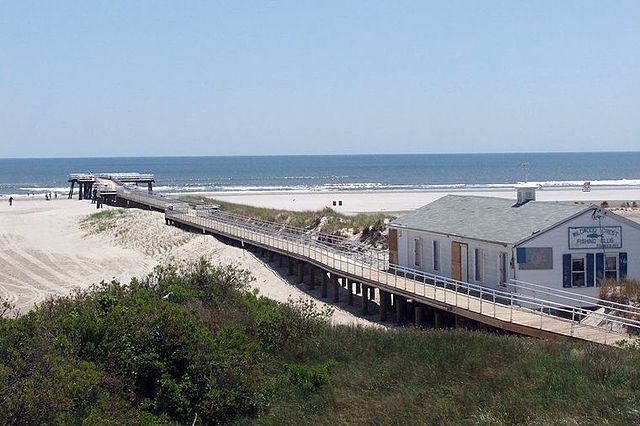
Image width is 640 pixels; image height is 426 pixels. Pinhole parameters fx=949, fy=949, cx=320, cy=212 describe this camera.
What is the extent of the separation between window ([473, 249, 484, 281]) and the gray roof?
43cm

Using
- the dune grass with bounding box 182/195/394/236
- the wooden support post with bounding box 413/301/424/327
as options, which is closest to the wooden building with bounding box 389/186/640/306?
the wooden support post with bounding box 413/301/424/327

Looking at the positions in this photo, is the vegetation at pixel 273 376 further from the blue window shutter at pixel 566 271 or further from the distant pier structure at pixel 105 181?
the distant pier structure at pixel 105 181

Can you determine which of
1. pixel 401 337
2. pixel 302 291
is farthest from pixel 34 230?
pixel 401 337

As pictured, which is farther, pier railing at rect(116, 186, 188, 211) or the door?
pier railing at rect(116, 186, 188, 211)

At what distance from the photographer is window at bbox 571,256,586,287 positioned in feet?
76.5

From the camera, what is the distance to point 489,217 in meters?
26.1

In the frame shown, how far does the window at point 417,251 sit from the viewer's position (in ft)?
93.5

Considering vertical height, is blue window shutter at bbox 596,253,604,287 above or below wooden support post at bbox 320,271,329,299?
above

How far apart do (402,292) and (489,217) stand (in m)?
3.32

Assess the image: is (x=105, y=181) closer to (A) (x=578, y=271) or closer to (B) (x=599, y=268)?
(A) (x=578, y=271)

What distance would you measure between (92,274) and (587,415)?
27.8 m

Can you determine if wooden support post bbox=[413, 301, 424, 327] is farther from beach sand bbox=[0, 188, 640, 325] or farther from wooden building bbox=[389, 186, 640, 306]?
beach sand bbox=[0, 188, 640, 325]

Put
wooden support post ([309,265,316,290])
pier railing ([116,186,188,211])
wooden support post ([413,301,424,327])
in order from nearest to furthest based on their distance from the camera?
1. wooden support post ([413,301,424,327])
2. wooden support post ([309,265,316,290])
3. pier railing ([116,186,188,211])

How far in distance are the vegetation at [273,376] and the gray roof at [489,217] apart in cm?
669
